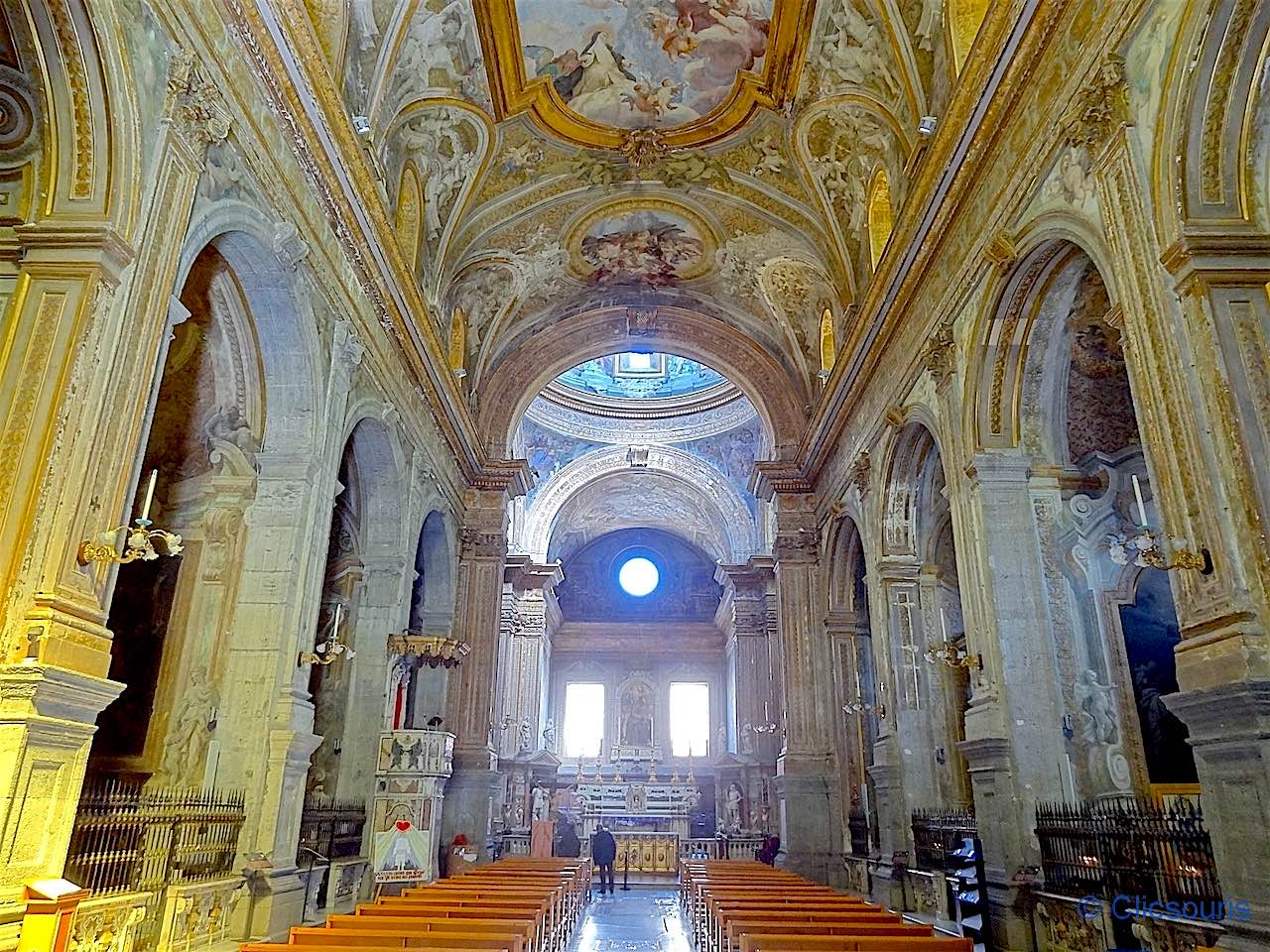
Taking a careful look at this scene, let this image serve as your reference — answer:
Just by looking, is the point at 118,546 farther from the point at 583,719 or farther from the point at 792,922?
the point at 583,719

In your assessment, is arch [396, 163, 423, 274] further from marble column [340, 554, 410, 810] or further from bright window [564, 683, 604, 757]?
bright window [564, 683, 604, 757]

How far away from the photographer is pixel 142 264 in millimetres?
6160

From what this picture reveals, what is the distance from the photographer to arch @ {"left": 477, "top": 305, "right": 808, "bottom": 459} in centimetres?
1827

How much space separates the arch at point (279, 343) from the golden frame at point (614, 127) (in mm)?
4950

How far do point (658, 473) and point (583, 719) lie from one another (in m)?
10.3

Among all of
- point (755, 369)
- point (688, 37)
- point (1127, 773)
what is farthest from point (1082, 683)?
point (755, 369)

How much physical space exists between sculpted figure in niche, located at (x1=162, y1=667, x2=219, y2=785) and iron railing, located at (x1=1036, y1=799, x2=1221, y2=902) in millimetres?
7644

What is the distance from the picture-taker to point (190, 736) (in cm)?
867

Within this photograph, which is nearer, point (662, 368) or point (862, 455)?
point (862, 455)

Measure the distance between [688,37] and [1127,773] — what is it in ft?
34.3

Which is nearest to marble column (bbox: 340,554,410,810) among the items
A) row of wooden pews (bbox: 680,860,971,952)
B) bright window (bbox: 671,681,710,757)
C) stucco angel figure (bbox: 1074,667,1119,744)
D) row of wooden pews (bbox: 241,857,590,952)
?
row of wooden pews (bbox: 241,857,590,952)

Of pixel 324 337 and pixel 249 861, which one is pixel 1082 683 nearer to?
pixel 249 861

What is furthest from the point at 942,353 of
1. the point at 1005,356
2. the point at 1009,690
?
the point at 1009,690

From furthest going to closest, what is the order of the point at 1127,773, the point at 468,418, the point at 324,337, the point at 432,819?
the point at 468,418
the point at 432,819
the point at 324,337
the point at 1127,773
